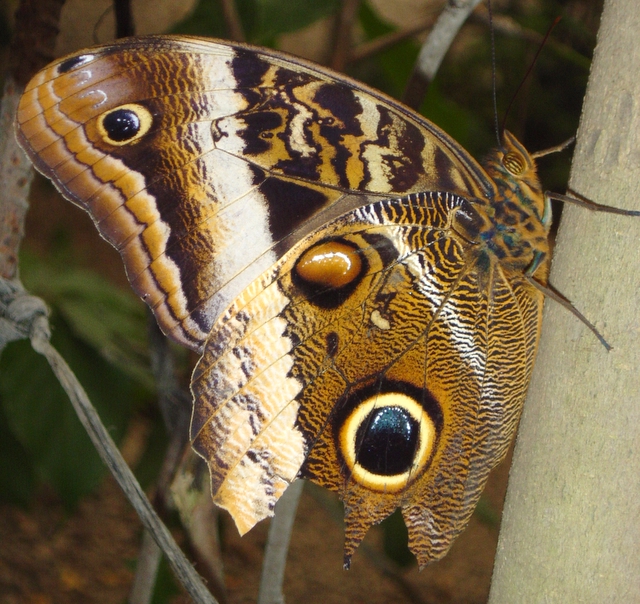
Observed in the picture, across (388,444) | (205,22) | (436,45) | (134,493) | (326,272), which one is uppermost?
(205,22)

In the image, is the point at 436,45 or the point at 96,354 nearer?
the point at 436,45

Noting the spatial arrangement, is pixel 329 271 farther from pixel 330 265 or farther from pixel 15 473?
pixel 15 473

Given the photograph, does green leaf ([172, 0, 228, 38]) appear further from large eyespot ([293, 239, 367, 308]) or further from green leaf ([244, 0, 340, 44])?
large eyespot ([293, 239, 367, 308])

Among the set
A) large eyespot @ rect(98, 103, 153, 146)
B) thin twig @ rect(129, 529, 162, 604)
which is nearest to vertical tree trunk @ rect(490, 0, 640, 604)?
large eyespot @ rect(98, 103, 153, 146)

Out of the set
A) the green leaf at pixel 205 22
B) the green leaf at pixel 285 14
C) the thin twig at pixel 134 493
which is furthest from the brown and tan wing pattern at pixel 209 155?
the green leaf at pixel 205 22

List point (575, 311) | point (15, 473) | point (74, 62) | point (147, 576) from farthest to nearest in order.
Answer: point (15, 473) → point (147, 576) → point (74, 62) → point (575, 311)

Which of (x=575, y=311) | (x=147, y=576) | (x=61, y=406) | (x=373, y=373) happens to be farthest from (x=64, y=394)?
(x=575, y=311)

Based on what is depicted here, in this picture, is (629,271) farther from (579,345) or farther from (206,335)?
(206,335)
